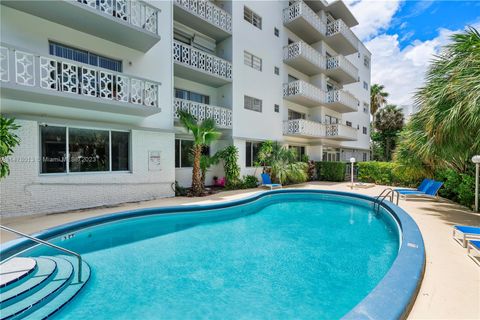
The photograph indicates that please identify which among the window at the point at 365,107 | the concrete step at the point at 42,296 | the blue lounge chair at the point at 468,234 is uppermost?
the window at the point at 365,107

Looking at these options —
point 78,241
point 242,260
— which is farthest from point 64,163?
point 242,260

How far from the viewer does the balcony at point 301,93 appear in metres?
17.6

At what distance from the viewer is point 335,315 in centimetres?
369

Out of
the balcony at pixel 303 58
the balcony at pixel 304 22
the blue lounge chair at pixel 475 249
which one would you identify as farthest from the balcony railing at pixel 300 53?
the blue lounge chair at pixel 475 249

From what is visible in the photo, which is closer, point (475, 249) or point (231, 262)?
point (475, 249)

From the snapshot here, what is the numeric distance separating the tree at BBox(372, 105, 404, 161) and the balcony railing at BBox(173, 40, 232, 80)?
2649 centimetres

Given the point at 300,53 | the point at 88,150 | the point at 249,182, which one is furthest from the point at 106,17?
the point at 300,53

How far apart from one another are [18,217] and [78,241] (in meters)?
3.26

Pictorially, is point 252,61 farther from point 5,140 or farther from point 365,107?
point 365,107

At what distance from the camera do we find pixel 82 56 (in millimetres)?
9273

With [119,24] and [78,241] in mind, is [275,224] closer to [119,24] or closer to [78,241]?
[78,241]

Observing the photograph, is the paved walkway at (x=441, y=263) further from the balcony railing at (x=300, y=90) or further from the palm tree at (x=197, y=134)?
the balcony railing at (x=300, y=90)

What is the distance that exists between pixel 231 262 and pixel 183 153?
31.2 ft

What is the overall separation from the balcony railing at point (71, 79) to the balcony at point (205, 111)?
213 cm
